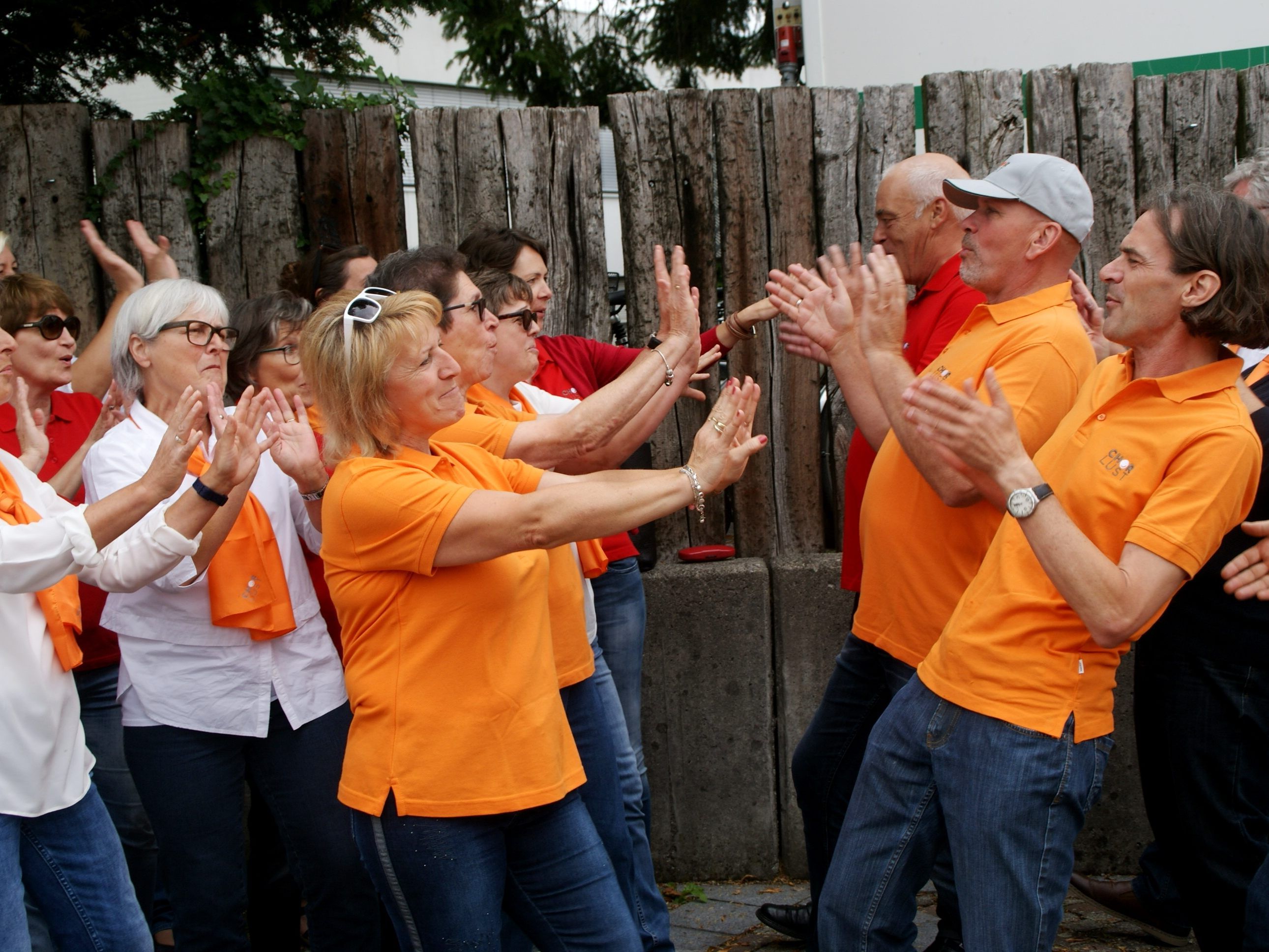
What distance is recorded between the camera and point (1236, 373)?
8.45ft

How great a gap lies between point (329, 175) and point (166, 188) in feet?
2.01

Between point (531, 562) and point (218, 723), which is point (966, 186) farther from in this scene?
point (218, 723)

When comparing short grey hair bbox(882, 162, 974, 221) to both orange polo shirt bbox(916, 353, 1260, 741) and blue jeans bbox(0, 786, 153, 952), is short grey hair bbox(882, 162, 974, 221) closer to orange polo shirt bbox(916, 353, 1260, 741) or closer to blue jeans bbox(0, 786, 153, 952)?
orange polo shirt bbox(916, 353, 1260, 741)

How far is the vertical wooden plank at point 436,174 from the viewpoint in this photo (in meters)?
4.53

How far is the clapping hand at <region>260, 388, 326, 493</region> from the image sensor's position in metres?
3.19

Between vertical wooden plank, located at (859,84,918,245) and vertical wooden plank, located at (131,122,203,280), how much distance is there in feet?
8.51

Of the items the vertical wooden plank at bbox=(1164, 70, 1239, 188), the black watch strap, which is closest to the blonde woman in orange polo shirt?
the black watch strap

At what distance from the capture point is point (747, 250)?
4.62m

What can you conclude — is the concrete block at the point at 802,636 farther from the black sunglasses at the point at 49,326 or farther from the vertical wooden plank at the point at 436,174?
the black sunglasses at the point at 49,326

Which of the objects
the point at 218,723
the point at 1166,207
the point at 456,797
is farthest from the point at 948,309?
the point at 218,723

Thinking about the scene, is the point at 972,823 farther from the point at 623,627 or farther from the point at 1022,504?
the point at 623,627

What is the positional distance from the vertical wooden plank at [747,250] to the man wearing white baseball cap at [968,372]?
1391mm

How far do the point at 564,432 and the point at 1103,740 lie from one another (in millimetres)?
1575

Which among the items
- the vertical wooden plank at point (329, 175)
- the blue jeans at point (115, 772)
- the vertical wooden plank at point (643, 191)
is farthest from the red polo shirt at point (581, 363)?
the blue jeans at point (115, 772)
